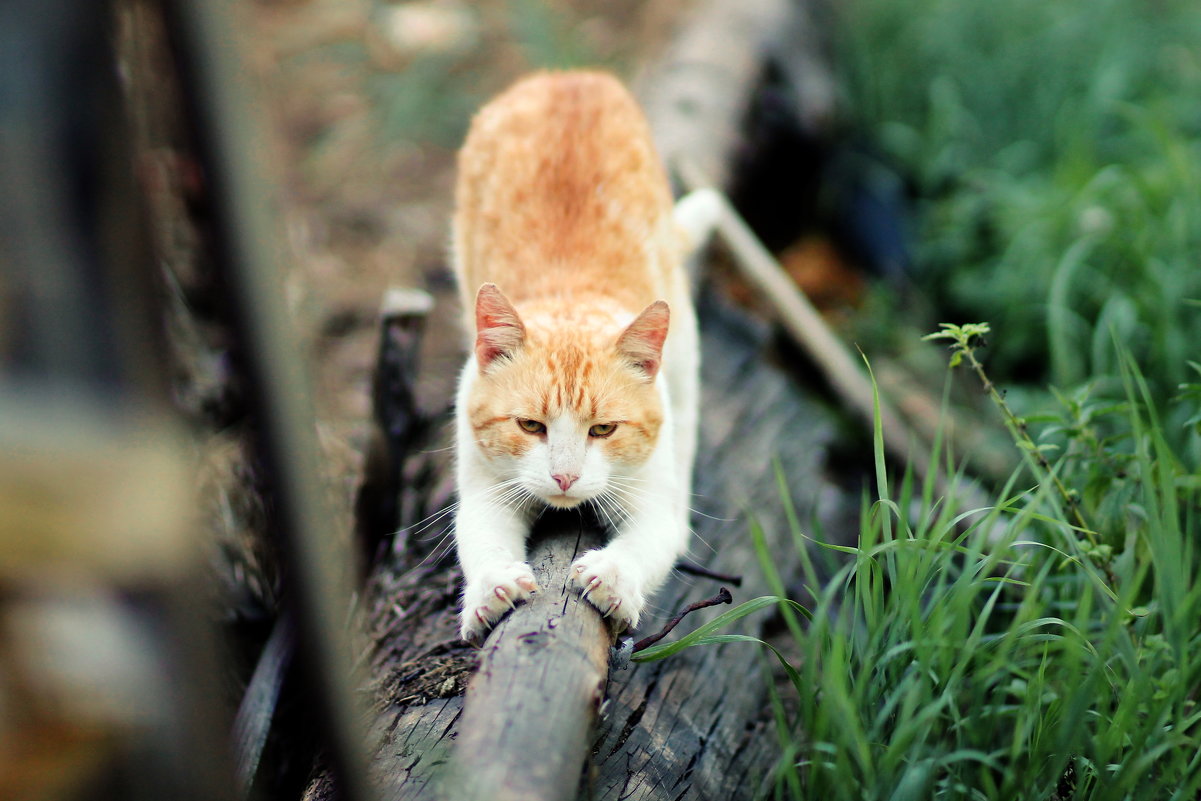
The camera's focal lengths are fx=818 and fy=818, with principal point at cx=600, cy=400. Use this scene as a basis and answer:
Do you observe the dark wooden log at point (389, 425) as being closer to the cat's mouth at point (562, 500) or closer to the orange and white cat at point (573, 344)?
the orange and white cat at point (573, 344)

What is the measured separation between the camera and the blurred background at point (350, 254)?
1.97ft

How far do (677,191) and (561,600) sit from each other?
→ 2.31 m

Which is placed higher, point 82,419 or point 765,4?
point 765,4

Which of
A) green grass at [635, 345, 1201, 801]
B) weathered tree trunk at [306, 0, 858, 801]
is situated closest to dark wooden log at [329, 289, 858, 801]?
weathered tree trunk at [306, 0, 858, 801]

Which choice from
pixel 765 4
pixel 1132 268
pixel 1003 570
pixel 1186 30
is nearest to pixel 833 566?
pixel 1003 570

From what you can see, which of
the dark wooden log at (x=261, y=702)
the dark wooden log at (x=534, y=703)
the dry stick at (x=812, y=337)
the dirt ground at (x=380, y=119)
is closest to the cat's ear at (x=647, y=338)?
the dark wooden log at (x=534, y=703)

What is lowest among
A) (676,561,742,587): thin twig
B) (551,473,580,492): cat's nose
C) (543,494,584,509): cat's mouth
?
(676,561,742,587): thin twig

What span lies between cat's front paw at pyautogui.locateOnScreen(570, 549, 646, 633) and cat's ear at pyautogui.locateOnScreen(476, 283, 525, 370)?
622 millimetres

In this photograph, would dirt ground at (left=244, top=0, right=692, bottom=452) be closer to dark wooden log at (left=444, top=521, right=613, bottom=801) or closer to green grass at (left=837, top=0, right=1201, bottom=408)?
green grass at (left=837, top=0, right=1201, bottom=408)

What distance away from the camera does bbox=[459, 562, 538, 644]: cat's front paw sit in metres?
1.57

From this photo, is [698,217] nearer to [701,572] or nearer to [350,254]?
[701,572]

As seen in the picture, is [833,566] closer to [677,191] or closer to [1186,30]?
[677,191]

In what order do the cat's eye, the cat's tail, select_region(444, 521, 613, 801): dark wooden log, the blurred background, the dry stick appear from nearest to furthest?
1. the blurred background
2. select_region(444, 521, 613, 801): dark wooden log
3. the cat's eye
4. the cat's tail
5. the dry stick

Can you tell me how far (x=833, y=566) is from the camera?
Answer: 7.07 feet
